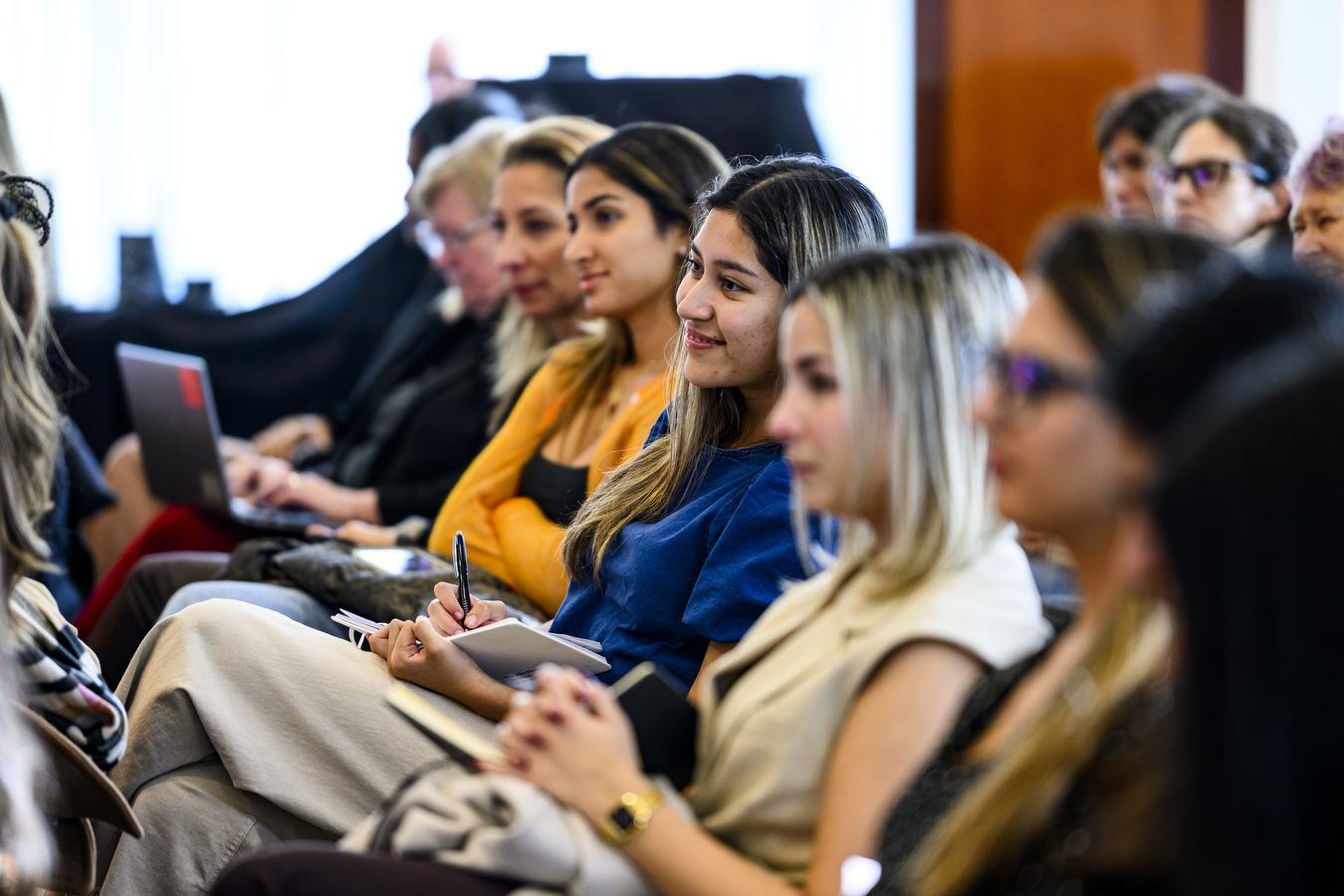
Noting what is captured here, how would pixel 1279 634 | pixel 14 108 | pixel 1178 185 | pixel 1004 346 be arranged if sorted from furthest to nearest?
pixel 14 108 < pixel 1178 185 < pixel 1004 346 < pixel 1279 634

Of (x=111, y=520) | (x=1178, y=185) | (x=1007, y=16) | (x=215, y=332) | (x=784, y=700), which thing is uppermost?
Result: (x=1007, y=16)

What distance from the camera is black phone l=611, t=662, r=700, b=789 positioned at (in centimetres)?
109

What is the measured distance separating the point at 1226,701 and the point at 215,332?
362 cm

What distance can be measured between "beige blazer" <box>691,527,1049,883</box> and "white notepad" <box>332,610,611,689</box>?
0.31 metres

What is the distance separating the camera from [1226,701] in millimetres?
622

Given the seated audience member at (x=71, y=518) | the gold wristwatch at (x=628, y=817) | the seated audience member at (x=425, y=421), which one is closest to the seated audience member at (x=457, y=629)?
the gold wristwatch at (x=628, y=817)

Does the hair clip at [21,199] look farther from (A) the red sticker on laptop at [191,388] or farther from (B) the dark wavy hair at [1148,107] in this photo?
(B) the dark wavy hair at [1148,107]

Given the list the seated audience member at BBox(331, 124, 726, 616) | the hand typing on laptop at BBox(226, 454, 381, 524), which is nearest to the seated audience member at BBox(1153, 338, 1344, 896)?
the seated audience member at BBox(331, 124, 726, 616)

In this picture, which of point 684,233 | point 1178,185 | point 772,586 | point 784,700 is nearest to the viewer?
point 784,700

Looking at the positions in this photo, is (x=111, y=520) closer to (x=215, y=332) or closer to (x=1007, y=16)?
(x=215, y=332)

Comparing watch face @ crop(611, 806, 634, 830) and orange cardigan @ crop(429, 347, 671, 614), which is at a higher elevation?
watch face @ crop(611, 806, 634, 830)

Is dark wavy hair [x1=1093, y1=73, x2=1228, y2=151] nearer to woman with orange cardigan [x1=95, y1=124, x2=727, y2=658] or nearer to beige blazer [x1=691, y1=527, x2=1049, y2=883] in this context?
→ woman with orange cardigan [x1=95, y1=124, x2=727, y2=658]

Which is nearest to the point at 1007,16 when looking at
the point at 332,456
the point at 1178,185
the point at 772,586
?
the point at 1178,185

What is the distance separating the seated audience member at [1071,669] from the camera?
77 cm
